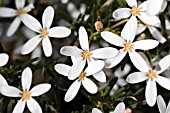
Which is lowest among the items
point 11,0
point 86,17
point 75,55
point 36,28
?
point 75,55

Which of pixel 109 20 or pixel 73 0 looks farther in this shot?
pixel 73 0

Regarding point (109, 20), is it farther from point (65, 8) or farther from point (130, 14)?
point (65, 8)

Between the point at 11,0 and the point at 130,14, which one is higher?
the point at 11,0

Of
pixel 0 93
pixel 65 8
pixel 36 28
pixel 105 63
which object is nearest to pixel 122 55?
pixel 105 63

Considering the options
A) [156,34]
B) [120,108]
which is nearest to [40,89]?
[120,108]

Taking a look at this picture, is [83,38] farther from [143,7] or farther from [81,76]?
[143,7]

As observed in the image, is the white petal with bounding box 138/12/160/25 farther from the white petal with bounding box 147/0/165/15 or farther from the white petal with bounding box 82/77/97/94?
the white petal with bounding box 82/77/97/94
